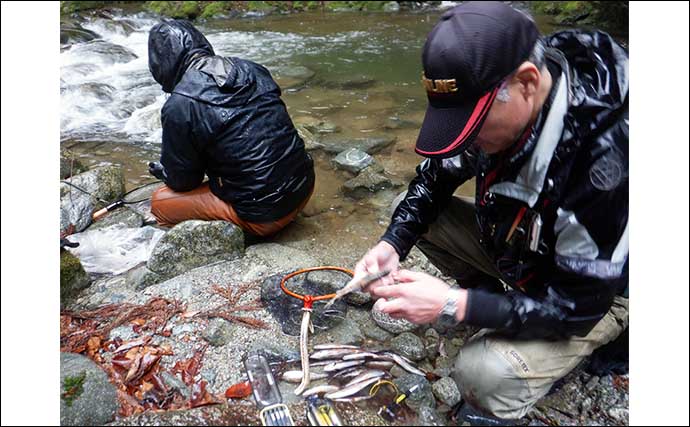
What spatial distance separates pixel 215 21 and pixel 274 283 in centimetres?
1698

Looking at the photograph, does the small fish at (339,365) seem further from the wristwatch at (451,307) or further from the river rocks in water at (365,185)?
the river rocks in water at (365,185)

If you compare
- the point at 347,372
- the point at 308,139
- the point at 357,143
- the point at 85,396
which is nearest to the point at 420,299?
the point at 347,372

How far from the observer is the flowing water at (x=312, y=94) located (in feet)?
19.2

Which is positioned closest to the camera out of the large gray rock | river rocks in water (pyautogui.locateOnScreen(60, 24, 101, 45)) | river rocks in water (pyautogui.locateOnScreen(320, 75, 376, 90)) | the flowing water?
the large gray rock

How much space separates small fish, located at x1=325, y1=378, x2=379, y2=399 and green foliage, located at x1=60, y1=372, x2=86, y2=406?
1.36 meters

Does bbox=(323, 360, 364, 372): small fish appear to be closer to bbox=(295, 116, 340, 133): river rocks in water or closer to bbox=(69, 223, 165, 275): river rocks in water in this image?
bbox=(69, 223, 165, 275): river rocks in water

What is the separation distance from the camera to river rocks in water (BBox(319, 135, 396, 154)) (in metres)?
7.51

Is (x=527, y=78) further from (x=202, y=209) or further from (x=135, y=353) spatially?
(x=202, y=209)

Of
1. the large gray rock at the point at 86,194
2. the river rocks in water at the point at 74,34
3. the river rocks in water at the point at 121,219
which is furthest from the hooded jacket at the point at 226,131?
the river rocks in water at the point at 74,34

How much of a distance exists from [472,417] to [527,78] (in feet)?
6.29

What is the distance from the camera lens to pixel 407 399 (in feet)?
10.2

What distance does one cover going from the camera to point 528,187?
98.3 inches

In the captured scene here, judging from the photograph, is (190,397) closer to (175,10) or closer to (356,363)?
(356,363)

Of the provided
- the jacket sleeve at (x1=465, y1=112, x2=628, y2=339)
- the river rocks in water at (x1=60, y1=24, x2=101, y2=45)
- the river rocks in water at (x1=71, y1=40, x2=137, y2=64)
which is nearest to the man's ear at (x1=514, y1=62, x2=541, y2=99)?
the jacket sleeve at (x1=465, y1=112, x2=628, y2=339)
